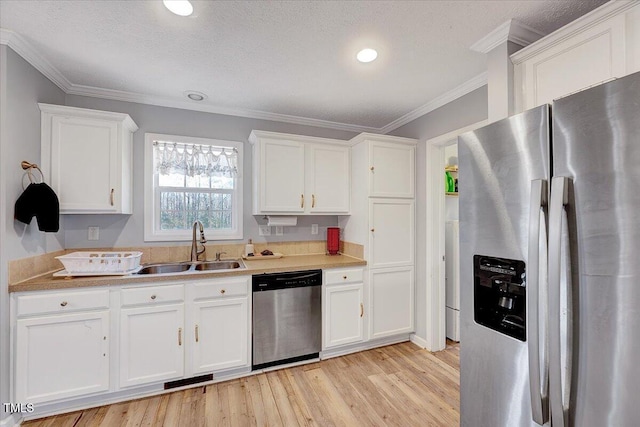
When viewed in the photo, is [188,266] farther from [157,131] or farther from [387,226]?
[387,226]

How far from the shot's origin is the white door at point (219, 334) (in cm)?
230

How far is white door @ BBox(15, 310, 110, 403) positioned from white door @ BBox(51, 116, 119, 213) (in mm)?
902

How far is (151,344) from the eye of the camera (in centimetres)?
217

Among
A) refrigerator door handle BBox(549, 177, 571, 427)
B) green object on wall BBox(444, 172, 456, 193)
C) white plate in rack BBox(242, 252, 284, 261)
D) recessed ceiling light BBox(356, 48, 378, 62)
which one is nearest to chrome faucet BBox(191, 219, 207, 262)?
white plate in rack BBox(242, 252, 284, 261)

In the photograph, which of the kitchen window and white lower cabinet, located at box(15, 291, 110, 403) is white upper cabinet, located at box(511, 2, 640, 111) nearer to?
the kitchen window

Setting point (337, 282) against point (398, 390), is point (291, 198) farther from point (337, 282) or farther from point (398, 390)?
point (398, 390)

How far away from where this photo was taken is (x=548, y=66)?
1593 mm

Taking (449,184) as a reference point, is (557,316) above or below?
below

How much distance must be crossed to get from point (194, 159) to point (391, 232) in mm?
2287

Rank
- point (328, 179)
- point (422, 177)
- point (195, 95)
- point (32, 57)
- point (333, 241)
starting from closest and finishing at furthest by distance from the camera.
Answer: point (32, 57) → point (195, 95) → point (422, 177) → point (328, 179) → point (333, 241)

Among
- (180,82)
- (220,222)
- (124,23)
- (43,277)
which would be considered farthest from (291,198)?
(43,277)

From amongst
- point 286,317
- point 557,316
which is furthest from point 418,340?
point 557,316

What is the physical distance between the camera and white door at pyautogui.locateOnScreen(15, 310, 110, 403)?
188 cm

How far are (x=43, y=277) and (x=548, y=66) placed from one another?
3.68 m
